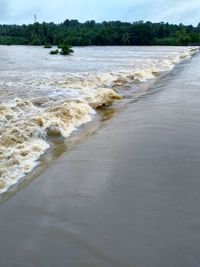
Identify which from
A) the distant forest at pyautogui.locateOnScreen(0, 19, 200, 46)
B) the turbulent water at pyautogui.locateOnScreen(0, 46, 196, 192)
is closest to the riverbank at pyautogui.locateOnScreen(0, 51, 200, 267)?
the turbulent water at pyautogui.locateOnScreen(0, 46, 196, 192)

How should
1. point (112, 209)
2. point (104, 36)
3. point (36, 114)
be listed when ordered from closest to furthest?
point (112, 209) < point (36, 114) < point (104, 36)

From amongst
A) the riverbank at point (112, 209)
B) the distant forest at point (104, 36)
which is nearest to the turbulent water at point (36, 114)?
the riverbank at point (112, 209)

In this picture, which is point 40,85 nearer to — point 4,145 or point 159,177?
point 4,145

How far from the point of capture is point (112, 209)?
4664 millimetres

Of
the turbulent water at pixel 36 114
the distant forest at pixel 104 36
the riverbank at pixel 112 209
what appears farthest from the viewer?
the distant forest at pixel 104 36

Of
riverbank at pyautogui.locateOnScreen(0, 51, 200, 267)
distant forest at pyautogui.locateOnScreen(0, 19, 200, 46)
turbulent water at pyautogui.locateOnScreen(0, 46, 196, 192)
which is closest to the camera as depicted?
riverbank at pyautogui.locateOnScreen(0, 51, 200, 267)

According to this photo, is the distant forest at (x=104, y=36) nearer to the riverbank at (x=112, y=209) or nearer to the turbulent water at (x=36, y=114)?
the turbulent water at (x=36, y=114)

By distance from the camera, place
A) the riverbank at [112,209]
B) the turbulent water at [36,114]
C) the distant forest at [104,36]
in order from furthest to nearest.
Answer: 1. the distant forest at [104,36]
2. the turbulent water at [36,114]
3. the riverbank at [112,209]

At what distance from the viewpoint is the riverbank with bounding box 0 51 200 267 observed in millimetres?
3814

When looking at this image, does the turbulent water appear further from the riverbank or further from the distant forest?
the distant forest

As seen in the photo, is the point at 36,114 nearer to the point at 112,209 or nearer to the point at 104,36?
the point at 112,209

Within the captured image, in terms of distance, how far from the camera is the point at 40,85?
17.0 metres

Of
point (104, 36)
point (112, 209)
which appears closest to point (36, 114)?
point (112, 209)

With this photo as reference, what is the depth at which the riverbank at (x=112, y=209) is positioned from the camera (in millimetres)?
3814
